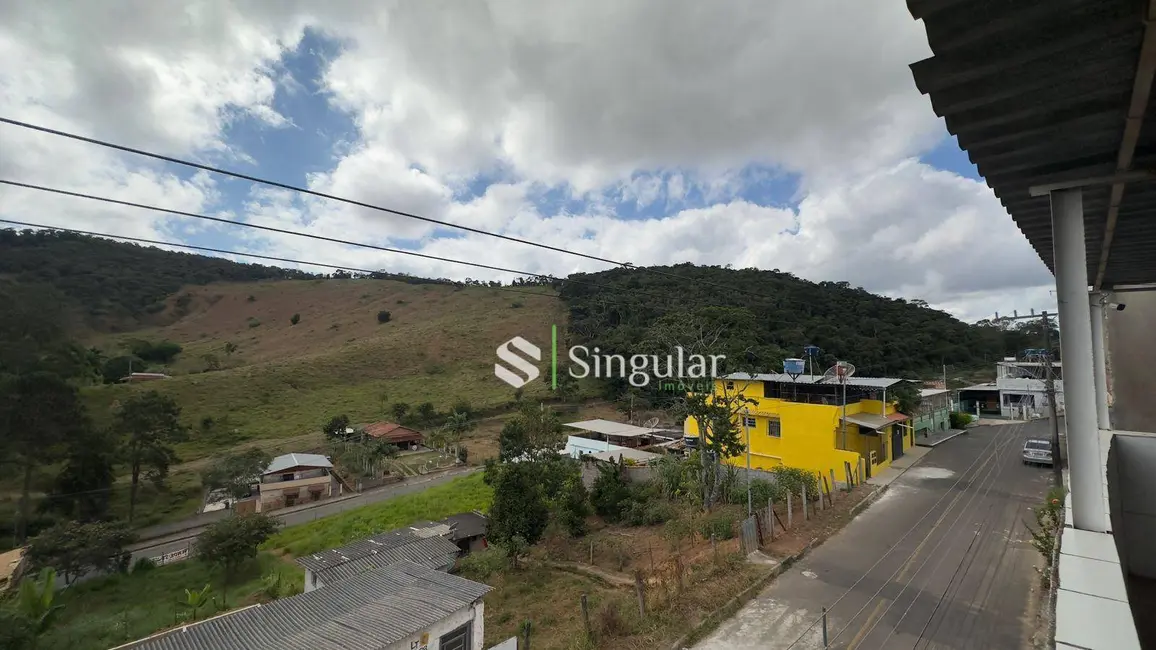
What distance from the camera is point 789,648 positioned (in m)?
6.49

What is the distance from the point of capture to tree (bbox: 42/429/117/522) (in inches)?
757

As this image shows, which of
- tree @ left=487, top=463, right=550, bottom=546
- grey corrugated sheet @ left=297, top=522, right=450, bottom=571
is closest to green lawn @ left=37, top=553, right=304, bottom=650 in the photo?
grey corrugated sheet @ left=297, top=522, right=450, bottom=571

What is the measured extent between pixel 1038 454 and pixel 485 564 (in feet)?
62.0

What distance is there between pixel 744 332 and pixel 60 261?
58.3 m

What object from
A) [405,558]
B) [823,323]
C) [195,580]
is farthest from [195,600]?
[823,323]

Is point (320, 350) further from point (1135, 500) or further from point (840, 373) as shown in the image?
point (1135, 500)

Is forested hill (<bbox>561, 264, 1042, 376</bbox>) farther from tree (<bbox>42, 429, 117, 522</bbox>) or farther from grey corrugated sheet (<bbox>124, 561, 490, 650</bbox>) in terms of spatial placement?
tree (<bbox>42, 429, 117, 522</bbox>)

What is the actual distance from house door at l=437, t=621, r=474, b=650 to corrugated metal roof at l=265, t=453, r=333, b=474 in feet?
65.7

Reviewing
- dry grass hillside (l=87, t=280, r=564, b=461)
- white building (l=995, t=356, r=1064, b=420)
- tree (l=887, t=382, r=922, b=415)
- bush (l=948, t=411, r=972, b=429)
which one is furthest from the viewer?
dry grass hillside (l=87, t=280, r=564, b=461)

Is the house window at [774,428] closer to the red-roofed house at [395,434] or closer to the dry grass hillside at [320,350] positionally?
the red-roofed house at [395,434]

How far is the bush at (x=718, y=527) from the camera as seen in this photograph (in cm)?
1104

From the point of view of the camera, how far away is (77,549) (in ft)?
50.1

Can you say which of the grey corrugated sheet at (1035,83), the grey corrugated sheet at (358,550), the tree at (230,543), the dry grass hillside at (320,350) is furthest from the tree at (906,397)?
the dry grass hillside at (320,350)
